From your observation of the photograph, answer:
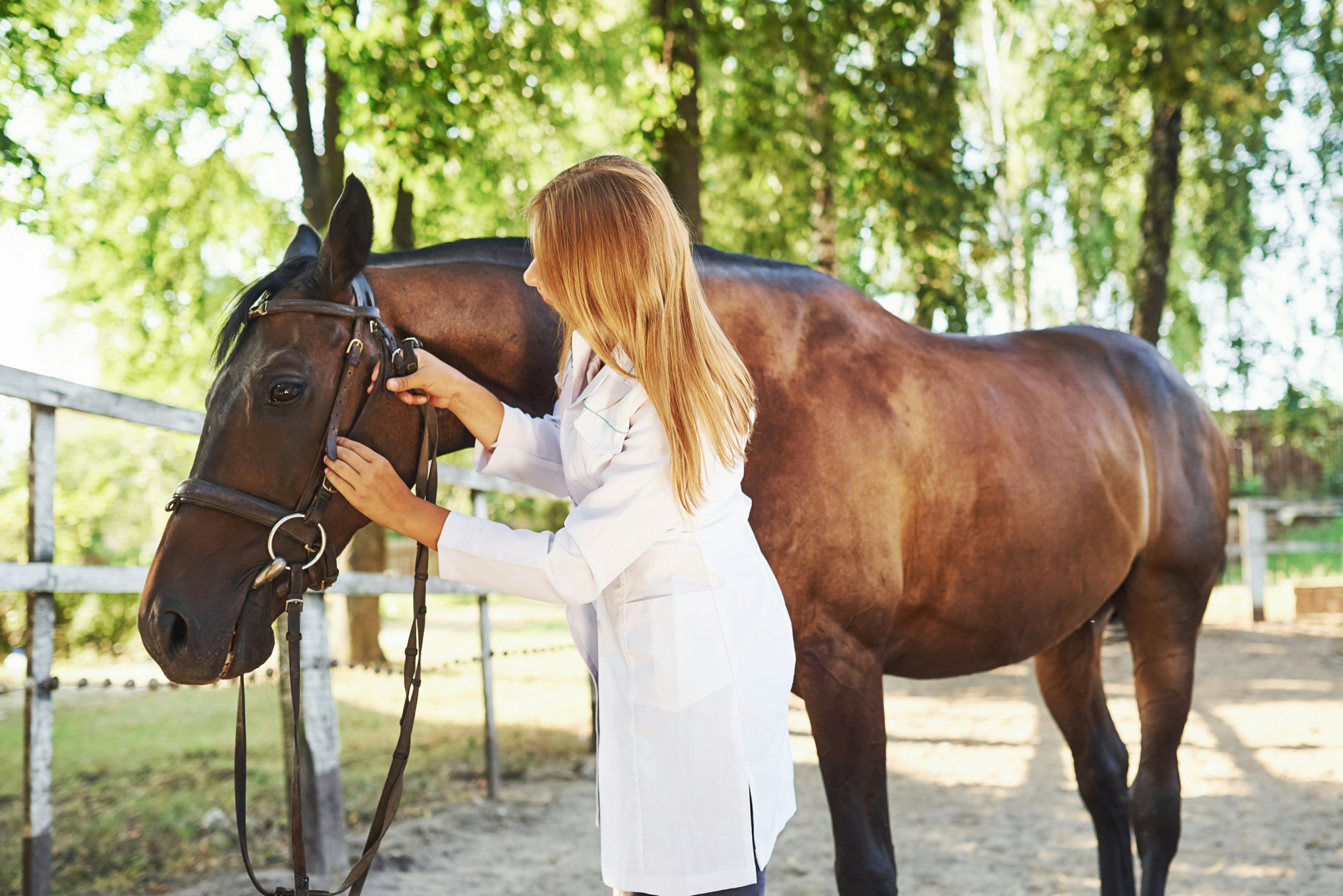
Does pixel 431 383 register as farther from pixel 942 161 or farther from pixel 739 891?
pixel 942 161

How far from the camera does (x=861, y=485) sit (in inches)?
90.4

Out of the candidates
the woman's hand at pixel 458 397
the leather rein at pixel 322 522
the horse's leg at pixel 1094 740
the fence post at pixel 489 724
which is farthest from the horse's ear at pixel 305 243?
the fence post at pixel 489 724

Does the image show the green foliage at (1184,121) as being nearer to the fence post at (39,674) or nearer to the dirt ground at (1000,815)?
the dirt ground at (1000,815)

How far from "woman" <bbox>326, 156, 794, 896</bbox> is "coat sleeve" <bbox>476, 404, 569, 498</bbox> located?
0.24 m

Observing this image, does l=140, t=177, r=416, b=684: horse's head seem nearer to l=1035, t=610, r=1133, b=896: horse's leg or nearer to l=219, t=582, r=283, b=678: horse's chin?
l=219, t=582, r=283, b=678: horse's chin

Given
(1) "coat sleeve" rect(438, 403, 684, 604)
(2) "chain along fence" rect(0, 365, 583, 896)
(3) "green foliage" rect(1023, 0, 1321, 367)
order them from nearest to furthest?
(1) "coat sleeve" rect(438, 403, 684, 604) < (2) "chain along fence" rect(0, 365, 583, 896) < (3) "green foliage" rect(1023, 0, 1321, 367)

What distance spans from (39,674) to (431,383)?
187 cm

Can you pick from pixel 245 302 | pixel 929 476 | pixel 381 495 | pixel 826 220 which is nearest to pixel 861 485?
pixel 929 476

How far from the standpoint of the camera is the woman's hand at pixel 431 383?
188cm

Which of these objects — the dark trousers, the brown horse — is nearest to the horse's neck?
the brown horse

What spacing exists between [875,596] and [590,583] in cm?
99

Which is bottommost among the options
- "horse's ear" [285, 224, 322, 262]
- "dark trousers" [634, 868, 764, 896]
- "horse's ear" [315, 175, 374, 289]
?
"dark trousers" [634, 868, 764, 896]

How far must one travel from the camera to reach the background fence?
2.75 metres

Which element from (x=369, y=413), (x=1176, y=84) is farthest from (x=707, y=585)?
(x=1176, y=84)
